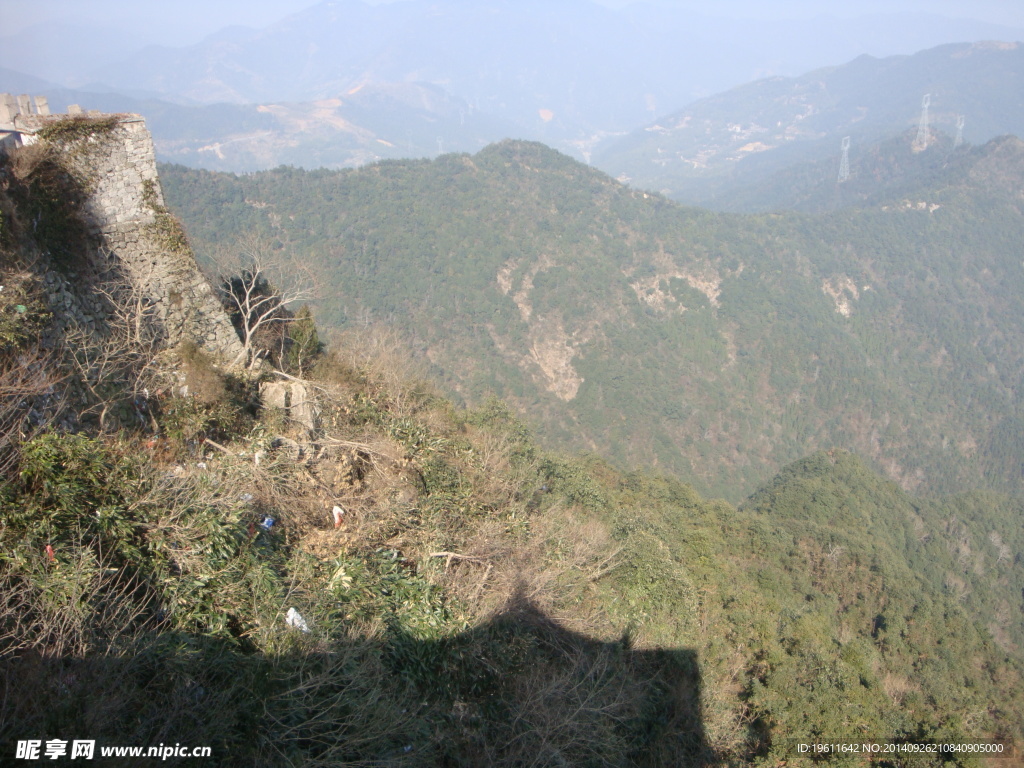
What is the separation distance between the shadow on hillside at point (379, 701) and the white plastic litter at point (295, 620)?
5.2 inches

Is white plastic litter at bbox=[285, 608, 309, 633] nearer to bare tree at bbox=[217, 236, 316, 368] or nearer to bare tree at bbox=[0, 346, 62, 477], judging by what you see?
bare tree at bbox=[0, 346, 62, 477]

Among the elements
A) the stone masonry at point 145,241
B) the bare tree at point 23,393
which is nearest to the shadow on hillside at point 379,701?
the bare tree at point 23,393

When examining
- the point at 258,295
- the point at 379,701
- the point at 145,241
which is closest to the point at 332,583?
the point at 379,701

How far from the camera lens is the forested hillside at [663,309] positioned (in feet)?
206

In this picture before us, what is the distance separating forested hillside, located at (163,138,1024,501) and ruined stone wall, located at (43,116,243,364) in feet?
140

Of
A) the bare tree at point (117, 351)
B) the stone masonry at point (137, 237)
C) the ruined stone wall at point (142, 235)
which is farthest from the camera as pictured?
the ruined stone wall at point (142, 235)

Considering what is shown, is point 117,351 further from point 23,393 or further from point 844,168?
Result: point 844,168

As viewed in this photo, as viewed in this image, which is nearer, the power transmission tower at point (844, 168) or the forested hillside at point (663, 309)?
the forested hillside at point (663, 309)

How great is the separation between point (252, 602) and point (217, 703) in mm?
1160

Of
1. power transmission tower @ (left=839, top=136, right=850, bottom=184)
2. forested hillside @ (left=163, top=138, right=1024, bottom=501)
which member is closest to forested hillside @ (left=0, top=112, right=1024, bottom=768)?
forested hillside @ (left=163, top=138, right=1024, bottom=501)

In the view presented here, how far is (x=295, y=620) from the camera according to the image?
597 centimetres

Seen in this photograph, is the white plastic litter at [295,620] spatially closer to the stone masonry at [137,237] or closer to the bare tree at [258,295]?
the stone masonry at [137,237]

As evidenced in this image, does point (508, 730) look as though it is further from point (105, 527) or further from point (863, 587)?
point (863, 587)

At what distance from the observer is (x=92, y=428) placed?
7531 millimetres
